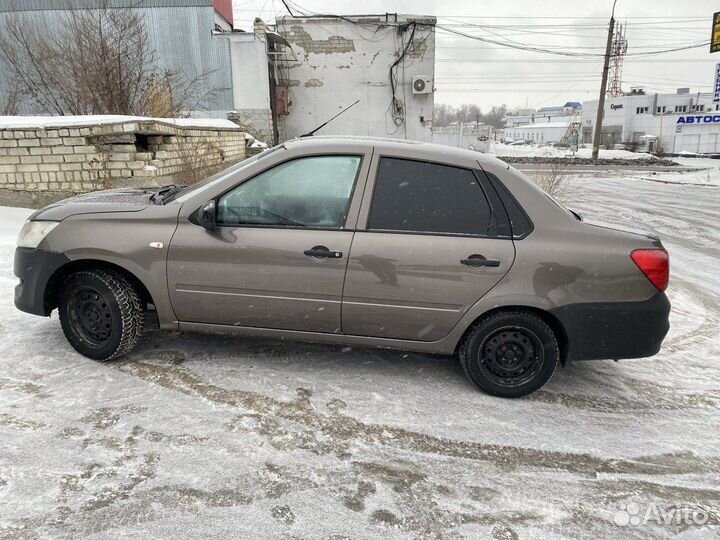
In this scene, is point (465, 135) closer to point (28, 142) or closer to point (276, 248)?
point (28, 142)

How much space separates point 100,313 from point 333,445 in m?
1.95

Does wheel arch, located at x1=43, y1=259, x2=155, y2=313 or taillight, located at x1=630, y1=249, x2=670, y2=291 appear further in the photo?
wheel arch, located at x1=43, y1=259, x2=155, y2=313

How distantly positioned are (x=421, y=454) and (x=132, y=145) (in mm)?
7067

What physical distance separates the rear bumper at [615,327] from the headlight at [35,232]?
351 centimetres

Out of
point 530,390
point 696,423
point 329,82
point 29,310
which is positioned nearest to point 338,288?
point 530,390

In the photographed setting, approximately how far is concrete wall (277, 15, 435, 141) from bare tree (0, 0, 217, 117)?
7154 mm

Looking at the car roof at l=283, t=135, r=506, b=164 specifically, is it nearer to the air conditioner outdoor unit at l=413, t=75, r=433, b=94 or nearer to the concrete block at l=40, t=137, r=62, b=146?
the concrete block at l=40, t=137, r=62, b=146

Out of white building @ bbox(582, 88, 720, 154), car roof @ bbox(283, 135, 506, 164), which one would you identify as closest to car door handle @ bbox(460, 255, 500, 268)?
car roof @ bbox(283, 135, 506, 164)

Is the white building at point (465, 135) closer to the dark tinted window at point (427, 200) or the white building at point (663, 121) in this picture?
the white building at point (663, 121)

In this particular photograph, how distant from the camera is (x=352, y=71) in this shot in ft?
67.1

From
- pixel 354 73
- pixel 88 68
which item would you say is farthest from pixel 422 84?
pixel 88 68

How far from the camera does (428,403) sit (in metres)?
3.26

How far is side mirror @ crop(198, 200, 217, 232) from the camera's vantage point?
10.6 feet

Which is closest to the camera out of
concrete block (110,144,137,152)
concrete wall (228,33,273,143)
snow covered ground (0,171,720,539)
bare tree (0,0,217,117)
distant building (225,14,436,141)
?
snow covered ground (0,171,720,539)
